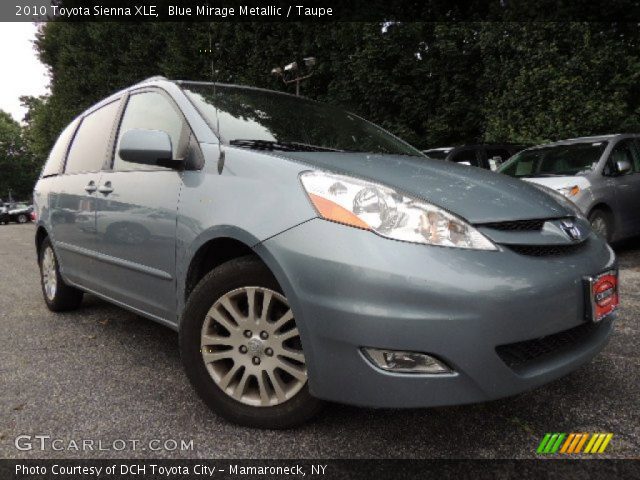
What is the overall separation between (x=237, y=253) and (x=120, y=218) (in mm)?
902

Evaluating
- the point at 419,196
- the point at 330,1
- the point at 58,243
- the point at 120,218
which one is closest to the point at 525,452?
the point at 419,196

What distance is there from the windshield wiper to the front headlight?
1.47 ft

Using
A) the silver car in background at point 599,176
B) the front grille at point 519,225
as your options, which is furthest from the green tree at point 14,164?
the front grille at point 519,225

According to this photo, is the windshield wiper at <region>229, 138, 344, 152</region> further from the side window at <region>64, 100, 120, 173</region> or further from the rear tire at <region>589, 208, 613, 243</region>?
the rear tire at <region>589, 208, 613, 243</region>

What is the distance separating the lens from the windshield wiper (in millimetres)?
2164

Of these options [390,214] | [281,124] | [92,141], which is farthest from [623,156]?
[92,141]

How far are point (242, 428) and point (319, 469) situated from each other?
1.34 feet

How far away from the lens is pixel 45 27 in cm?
2536

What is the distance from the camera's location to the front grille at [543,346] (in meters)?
1.65

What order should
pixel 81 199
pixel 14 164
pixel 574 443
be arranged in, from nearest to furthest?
1. pixel 574 443
2. pixel 81 199
3. pixel 14 164

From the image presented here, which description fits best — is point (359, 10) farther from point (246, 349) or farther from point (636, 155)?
point (246, 349)

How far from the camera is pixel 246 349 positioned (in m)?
1.97

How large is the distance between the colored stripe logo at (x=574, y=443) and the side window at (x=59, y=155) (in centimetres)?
364

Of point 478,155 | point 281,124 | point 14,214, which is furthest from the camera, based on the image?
point 14,214
